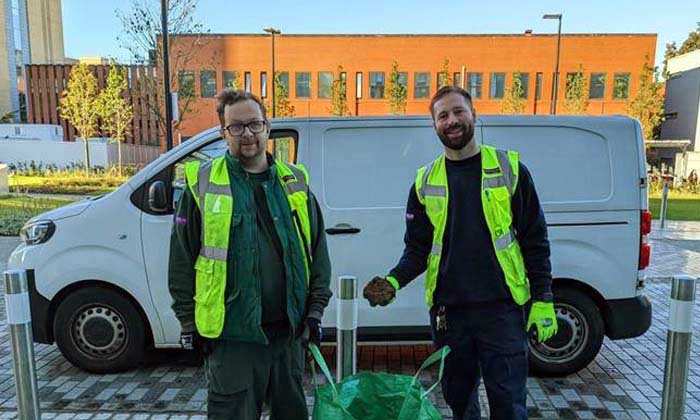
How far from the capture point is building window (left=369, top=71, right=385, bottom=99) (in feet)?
131

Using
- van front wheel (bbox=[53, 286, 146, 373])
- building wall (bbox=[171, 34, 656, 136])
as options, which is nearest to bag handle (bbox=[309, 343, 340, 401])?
van front wheel (bbox=[53, 286, 146, 373])

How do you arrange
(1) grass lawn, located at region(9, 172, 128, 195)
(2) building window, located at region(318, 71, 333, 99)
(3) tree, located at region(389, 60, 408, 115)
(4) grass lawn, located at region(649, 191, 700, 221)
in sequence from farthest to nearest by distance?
(2) building window, located at region(318, 71, 333, 99) → (3) tree, located at region(389, 60, 408, 115) → (1) grass lawn, located at region(9, 172, 128, 195) → (4) grass lawn, located at region(649, 191, 700, 221)

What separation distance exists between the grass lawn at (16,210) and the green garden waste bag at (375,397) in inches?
477

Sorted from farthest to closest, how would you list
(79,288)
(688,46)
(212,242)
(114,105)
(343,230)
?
(688,46), (114,105), (79,288), (343,230), (212,242)

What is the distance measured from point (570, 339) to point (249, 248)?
10.00ft

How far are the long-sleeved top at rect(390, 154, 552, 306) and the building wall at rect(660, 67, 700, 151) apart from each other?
135 feet

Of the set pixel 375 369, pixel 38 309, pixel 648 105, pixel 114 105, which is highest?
pixel 648 105

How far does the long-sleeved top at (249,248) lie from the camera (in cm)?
212

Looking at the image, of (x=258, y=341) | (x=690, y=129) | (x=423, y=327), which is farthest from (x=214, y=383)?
(x=690, y=129)

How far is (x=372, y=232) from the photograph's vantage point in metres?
3.97

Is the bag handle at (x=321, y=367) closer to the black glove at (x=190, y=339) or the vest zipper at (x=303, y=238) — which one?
the vest zipper at (x=303, y=238)

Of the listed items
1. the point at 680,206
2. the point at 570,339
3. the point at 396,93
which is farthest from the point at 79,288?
the point at 396,93

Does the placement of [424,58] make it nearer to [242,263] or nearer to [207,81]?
[207,81]

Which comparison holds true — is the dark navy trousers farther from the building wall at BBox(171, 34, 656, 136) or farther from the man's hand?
the building wall at BBox(171, 34, 656, 136)
